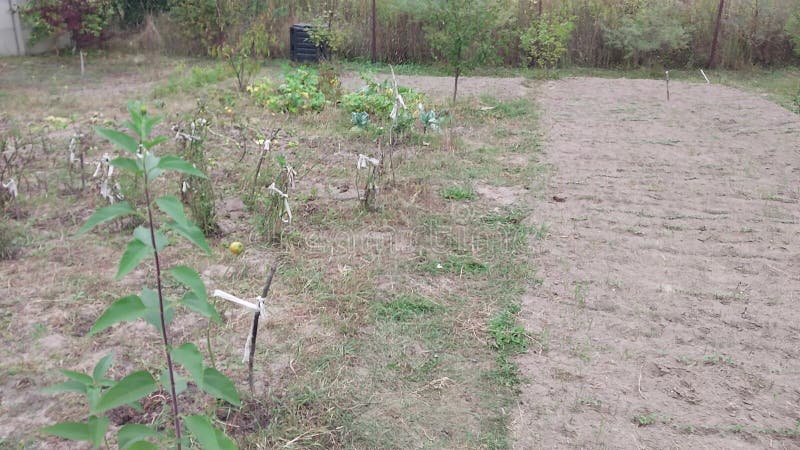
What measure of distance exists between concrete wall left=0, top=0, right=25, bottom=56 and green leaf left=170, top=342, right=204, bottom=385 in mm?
9561

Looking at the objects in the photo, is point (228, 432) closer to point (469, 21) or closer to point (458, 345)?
point (458, 345)

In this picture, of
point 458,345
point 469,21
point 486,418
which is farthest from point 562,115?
point 486,418

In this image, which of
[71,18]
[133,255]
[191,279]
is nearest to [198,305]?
[191,279]

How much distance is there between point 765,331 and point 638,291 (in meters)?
0.59

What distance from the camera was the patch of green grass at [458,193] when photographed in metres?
4.70

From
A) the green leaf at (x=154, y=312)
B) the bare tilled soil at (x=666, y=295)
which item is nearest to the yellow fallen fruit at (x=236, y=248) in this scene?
the bare tilled soil at (x=666, y=295)

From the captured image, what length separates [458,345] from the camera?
3047 millimetres

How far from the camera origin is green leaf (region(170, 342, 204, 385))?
5.24 ft

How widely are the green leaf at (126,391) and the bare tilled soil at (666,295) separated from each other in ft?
4.42

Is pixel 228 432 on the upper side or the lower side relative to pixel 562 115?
lower

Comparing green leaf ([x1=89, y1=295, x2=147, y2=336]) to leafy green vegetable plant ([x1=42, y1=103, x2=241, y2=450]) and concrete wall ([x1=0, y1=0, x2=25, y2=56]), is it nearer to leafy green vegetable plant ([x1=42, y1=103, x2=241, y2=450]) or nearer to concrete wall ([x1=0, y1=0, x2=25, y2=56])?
leafy green vegetable plant ([x1=42, y1=103, x2=241, y2=450])

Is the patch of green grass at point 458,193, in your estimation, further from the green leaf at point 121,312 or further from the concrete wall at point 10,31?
the concrete wall at point 10,31

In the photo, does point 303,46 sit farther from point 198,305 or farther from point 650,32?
point 198,305

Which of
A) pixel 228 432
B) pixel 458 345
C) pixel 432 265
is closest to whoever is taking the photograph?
pixel 228 432
